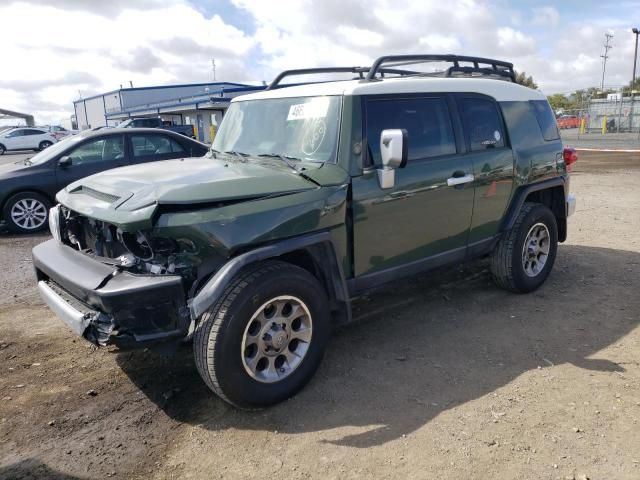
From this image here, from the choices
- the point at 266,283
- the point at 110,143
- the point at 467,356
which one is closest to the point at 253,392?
the point at 266,283

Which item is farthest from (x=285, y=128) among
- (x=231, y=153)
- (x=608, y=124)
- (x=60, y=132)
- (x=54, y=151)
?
(x=60, y=132)

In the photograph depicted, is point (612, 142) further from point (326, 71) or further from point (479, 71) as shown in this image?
point (326, 71)

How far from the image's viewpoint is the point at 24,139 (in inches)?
1286

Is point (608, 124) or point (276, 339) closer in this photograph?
point (276, 339)

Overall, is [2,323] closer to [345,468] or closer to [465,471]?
[345,468]

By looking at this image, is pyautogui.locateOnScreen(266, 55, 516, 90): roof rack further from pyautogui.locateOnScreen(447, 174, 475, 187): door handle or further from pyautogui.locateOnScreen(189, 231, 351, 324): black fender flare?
pyautogui.locateOnScreen(189, 231, 351, 324): black fender flare

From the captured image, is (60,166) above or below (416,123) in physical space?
below

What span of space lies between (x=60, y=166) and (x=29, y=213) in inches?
36.2

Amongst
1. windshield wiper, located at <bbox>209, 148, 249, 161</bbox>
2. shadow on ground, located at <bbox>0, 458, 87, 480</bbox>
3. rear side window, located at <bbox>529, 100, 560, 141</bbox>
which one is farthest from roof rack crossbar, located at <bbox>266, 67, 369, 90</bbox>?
shadow on ground, located at <bbox>0, 458, 87, 480</bbox>

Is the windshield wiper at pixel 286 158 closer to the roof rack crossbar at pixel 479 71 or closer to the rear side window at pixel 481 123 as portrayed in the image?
the rear side window at pixel 481 123

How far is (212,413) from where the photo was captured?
332 cm

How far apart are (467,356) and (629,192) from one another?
8.70 m

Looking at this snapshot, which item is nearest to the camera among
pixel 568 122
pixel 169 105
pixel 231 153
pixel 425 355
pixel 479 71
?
pixel 425 355

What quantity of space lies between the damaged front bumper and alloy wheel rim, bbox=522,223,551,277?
356 cm
